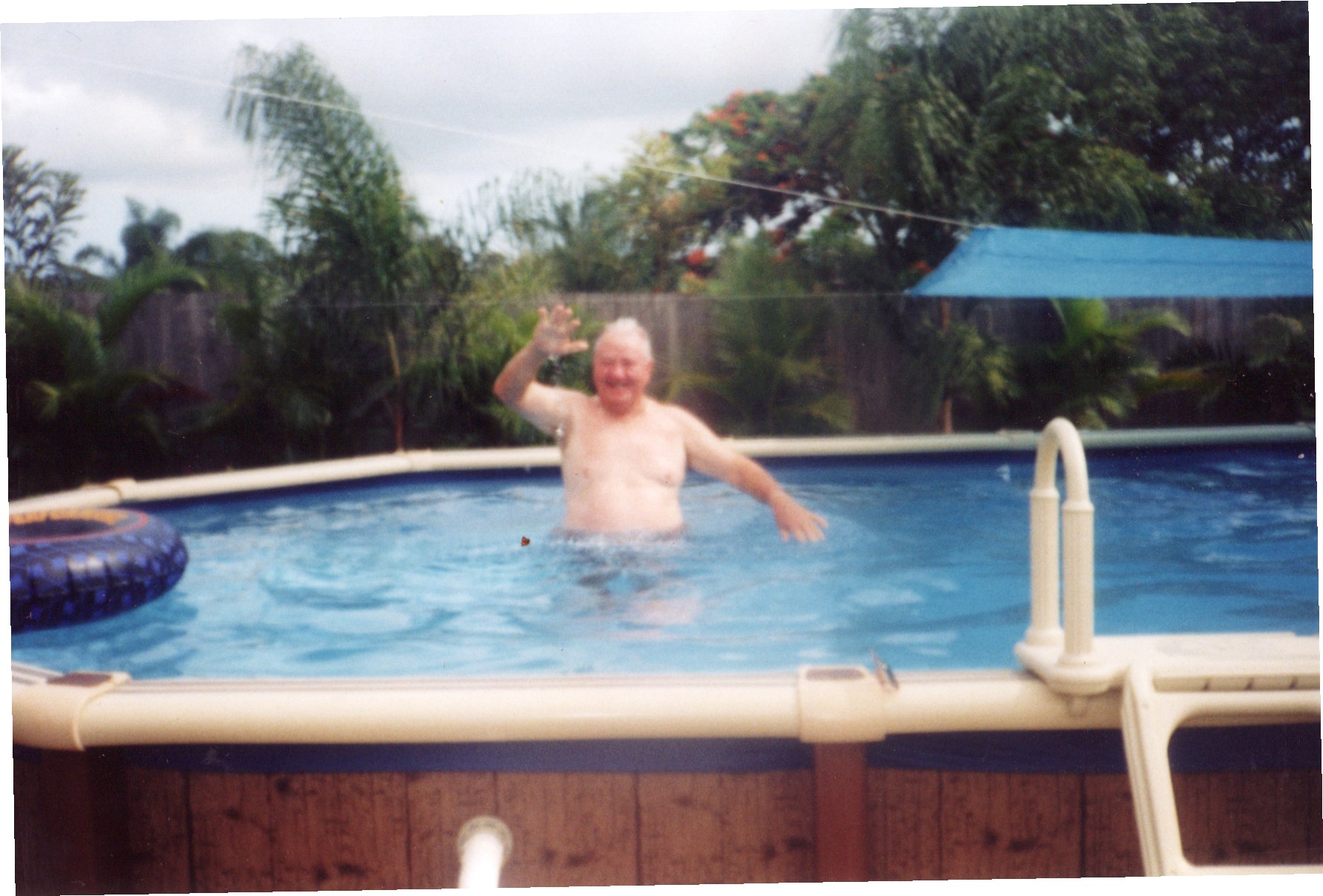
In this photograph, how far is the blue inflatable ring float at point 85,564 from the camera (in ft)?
8.70

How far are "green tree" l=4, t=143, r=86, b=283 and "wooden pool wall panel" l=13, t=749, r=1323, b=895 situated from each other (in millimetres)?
1634

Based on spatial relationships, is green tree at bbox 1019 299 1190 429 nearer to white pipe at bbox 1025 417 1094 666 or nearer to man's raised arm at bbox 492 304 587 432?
man's raised arm at bbox 492 304 587 432

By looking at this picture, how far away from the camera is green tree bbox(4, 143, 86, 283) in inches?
108

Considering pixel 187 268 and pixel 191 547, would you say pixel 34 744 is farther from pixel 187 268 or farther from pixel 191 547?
pixel 187 268

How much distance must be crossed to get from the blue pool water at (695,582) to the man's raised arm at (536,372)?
452 mm

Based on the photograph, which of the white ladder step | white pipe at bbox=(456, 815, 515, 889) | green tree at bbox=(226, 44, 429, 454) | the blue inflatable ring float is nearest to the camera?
the white ladder step

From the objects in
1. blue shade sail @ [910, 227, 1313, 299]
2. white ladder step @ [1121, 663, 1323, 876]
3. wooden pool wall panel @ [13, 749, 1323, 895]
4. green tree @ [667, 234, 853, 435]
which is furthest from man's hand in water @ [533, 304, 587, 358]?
green tree @ [667, 234, 853, 435]

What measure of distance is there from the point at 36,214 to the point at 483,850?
7.91ft

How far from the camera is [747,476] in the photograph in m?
3.18

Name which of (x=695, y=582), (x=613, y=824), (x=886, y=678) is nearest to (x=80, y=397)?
(x=695, y=582)

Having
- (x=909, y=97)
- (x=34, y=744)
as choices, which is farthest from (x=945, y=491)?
(x=34, y=744)

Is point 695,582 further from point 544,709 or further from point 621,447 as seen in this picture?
point 544,709

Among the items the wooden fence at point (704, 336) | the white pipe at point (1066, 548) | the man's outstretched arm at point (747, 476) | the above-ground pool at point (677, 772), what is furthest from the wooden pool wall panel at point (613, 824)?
the wooden fence at point (704, 336)

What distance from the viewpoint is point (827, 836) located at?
1760mm
